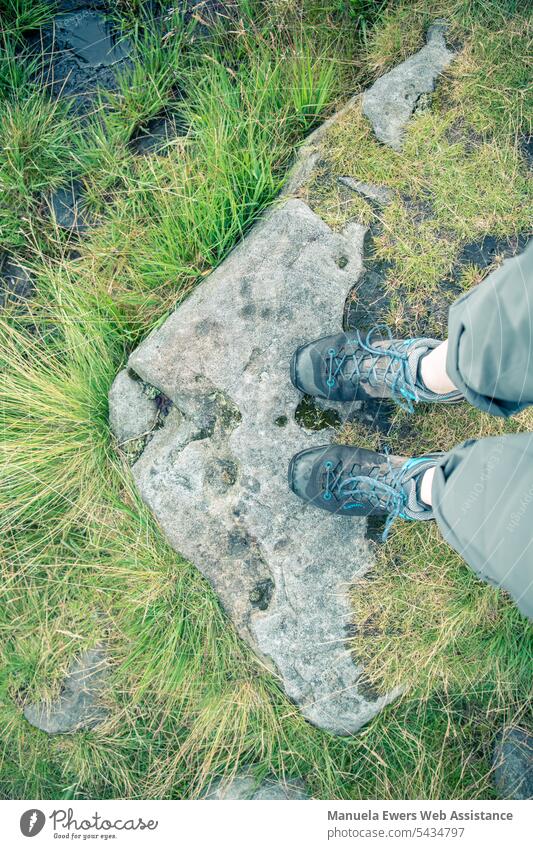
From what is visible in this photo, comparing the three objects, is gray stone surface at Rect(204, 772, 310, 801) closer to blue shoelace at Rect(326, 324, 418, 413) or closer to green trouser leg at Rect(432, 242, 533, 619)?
green trouser leg at Rect(432, 242, 533, 619)

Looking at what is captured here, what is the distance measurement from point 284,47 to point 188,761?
11.2 ft

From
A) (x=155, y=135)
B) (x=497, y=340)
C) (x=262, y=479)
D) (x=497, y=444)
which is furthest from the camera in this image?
(x=155, y=135)

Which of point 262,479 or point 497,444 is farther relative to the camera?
point 262,479

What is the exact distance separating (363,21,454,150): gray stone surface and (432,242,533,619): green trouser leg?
1.27m

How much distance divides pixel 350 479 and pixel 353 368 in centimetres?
49

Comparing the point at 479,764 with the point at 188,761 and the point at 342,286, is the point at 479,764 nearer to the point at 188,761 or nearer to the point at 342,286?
the point at 188,761

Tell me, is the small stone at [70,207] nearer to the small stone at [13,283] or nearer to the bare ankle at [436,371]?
the small stone at [13,283]

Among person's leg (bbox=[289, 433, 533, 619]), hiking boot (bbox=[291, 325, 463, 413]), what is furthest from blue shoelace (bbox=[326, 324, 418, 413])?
person's leg (bbox=[289, 433, 533, 619])

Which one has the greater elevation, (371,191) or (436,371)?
(371,191)

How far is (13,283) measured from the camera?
2.96m

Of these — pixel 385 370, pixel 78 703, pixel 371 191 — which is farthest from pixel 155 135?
pixel 78 703

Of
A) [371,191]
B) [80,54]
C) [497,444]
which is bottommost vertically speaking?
[497,444]

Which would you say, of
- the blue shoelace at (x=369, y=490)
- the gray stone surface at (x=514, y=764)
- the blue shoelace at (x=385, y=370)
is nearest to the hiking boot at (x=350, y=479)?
the blue shoelace at (x=369, y=490)

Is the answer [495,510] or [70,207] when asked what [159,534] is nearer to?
[495,510]
